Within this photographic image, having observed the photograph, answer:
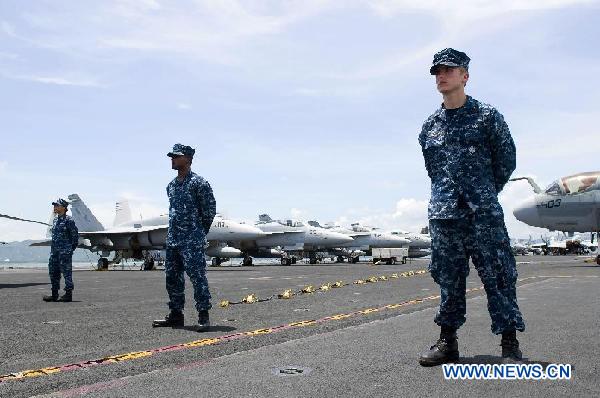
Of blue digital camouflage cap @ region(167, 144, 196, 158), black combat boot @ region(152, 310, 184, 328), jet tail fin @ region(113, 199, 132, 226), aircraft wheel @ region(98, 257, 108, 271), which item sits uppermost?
jet tail fin @ region(113, 199, 132, 226)

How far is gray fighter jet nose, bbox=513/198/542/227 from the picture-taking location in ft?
102

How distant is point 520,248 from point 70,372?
386 ft

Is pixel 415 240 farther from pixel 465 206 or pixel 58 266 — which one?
pixel 465 206

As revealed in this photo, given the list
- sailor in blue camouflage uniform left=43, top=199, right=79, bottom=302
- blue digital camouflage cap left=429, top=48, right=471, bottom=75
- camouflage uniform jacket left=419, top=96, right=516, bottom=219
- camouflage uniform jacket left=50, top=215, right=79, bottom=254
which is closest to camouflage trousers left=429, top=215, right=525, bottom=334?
camouflage uniform jacket left=419, top=96, right=516, bottom=219

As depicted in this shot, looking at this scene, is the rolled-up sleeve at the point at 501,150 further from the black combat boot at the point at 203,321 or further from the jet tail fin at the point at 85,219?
the jet tail fin at the point at 85,219

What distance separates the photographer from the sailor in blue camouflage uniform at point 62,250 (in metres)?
12.4

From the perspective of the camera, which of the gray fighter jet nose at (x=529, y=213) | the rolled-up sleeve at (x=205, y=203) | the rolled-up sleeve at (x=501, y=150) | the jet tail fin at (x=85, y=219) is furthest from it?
the jet tail fin at (x=85, y=219)

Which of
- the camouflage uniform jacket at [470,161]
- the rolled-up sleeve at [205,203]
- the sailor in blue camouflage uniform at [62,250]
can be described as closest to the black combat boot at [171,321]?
the rolled-up sleeve at [205,203]

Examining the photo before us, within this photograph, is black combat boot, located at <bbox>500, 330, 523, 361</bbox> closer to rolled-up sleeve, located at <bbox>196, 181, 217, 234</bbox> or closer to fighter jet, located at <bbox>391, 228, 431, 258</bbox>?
rolled-up sleeve, located at <bbox>196, 181, 217, 234</bbox>

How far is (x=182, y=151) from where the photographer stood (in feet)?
25.2

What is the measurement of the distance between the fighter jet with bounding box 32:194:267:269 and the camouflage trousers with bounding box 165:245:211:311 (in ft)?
114

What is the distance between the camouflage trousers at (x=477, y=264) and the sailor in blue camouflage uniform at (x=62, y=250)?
9822 millimetres

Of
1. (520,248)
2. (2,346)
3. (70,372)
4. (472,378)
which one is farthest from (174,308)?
(520,248)

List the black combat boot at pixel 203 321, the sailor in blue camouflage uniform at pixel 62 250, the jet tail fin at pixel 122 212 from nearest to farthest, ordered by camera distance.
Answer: the black combat boot at pixel 203 321
the sailor in blue camouflage uniform at pixel 62 250
the jet tail fin at pixel 122 212
